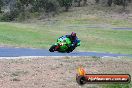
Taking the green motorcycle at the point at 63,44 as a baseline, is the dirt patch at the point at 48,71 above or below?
above

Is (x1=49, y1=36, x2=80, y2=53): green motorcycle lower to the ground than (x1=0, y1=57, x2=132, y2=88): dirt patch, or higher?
lower

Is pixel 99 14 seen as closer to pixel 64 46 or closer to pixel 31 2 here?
pixel 31 2

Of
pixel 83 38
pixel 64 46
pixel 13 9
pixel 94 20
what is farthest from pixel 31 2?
pixel 64 46

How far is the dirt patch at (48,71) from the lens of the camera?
12945mm

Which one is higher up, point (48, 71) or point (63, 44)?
point (48, 71)

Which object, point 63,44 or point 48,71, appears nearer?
point 48,71

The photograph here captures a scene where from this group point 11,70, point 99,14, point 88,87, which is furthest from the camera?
point 99,14

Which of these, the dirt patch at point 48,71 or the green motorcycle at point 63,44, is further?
the green motorcycle at point 63,44

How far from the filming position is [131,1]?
318 feet

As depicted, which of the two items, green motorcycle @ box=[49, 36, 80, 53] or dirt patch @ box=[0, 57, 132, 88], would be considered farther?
green motorcycle @ box=[49, 36, 80, 53]

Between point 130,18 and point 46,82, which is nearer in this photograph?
point 46,82

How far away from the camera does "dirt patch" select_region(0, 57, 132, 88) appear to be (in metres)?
12.9

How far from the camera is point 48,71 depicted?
1507 centimetres

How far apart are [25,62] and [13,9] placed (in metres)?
73.0
